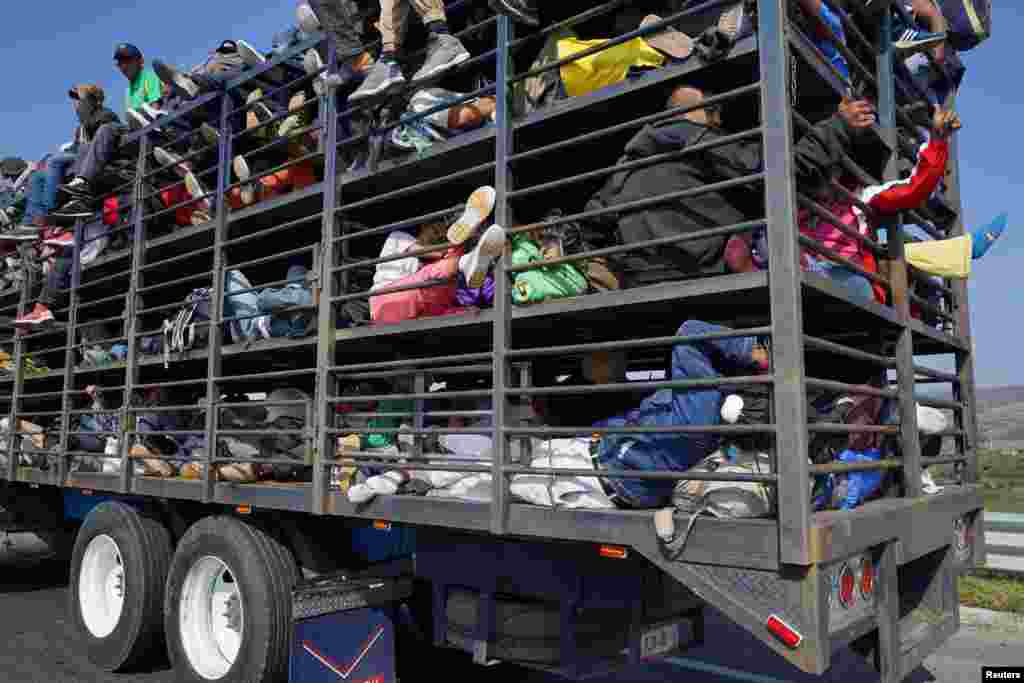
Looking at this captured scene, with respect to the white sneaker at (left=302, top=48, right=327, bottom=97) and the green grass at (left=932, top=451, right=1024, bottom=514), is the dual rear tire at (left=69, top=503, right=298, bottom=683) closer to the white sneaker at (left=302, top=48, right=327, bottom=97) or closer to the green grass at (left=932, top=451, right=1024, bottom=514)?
the white sneaker at (left=302, top=48, right=327, bottom=97)

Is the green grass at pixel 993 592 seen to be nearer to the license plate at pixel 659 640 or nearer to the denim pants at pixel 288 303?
the license plate at pixel 659 640

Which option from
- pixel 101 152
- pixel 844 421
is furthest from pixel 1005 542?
pixel 101 152

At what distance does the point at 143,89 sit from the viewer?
7.83 metres

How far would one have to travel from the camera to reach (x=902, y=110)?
4.27 m

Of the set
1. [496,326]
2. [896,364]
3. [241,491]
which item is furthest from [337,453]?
[896,364]

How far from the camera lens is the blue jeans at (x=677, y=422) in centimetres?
300

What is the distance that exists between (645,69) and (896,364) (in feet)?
5.75

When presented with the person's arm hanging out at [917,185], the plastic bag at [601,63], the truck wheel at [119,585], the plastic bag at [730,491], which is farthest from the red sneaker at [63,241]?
the person's arm hanging out at [917,185]

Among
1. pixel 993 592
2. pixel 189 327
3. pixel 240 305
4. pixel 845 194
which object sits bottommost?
pixel 993 592

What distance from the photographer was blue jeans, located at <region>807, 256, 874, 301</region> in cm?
336

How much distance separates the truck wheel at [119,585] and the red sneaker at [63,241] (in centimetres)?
242

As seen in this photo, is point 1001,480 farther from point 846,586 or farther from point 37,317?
point 37,317

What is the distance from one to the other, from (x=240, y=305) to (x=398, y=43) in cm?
205

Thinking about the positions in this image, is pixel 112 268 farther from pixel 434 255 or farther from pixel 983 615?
pixel 983 615
